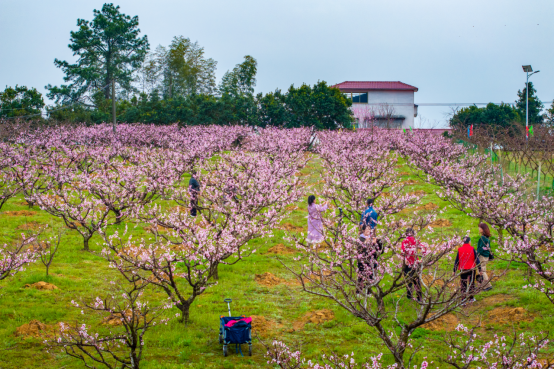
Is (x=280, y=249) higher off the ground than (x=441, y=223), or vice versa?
(x=441, y=223)

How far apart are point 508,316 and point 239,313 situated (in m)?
6.10

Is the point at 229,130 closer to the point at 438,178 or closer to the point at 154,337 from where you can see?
the point at 438,178

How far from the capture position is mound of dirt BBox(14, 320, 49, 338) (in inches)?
364

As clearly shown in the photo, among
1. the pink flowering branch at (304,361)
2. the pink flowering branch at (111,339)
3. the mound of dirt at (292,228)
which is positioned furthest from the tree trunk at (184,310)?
the mound of dirt at (292,228)

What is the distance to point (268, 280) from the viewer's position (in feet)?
43.4

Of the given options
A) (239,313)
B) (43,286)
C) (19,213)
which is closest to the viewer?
(239,313)

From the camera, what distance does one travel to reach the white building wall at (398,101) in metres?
71.3

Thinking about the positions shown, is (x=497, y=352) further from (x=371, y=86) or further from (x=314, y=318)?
(x=371, y=86)

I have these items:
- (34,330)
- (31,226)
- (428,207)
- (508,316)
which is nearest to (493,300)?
(508,316)

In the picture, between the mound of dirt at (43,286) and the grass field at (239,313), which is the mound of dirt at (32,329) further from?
the mound of dirt at (43,286)

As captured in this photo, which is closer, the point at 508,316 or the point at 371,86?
the point at 508,316

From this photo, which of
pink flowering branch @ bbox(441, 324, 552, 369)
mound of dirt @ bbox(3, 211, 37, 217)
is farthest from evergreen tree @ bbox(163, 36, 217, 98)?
pink flowering branch @ bbox(441, 324, 552, 369)

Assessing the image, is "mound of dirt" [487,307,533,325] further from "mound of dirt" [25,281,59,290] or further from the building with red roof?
the building with red roof

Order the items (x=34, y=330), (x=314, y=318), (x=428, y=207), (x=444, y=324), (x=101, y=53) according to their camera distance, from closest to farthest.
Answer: (x=34, y=330) → (x=444, y=324) → (x=314, y=318) → (x=428, y=207) → (x=101, y=53)
